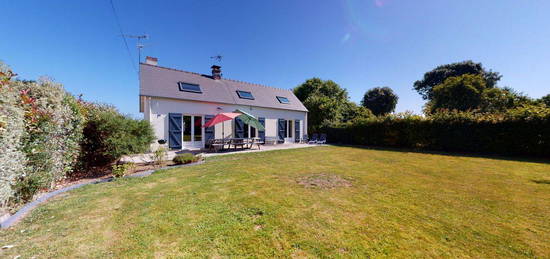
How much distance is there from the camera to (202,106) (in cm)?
1155

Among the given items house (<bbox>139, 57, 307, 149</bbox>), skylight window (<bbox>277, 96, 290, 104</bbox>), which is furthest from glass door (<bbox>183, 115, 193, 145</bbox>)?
skylight window (<bbox>277, 96, 290, 104</bbox>)

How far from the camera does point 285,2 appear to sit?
10250 millimetres

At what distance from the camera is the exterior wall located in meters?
9.85

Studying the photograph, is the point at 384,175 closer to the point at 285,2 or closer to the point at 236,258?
the point at 236,258

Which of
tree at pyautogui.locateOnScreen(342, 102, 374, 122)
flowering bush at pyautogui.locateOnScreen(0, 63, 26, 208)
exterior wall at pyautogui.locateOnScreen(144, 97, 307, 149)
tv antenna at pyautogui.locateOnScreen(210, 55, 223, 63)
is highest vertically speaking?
tv antenna at pyautogui.locateOnScreen(210, 55, 223, 63)

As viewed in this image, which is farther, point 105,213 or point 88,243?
point 105,213

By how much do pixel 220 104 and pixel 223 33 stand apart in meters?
4.98

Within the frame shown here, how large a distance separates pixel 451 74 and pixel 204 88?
36.2 m

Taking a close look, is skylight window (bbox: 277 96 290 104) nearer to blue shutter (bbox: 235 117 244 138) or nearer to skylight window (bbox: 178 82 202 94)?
blue shutter (bbox: 235 117 244 138)

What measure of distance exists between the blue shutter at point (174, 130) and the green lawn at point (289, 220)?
6194 millimetres

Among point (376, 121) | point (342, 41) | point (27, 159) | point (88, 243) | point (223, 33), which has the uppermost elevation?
point (223, 33)

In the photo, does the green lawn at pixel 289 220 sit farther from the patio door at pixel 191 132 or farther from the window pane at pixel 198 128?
the window pane at pixel 198 128

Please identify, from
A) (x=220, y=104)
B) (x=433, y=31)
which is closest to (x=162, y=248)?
(x=220, y=104)

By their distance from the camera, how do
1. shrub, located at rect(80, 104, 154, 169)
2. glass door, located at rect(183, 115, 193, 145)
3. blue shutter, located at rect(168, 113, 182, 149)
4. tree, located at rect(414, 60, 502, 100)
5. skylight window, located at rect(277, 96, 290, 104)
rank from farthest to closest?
tree, located at rect(414, 60, 502, 100), skylight window, located at rect(277, 96, 290, 104), glass door, located at rect(183, 115, 193, 145), blue shutter, located at rect(168, 113, 182, 149), shrub, located at rect(80, 104, 154, 169)
